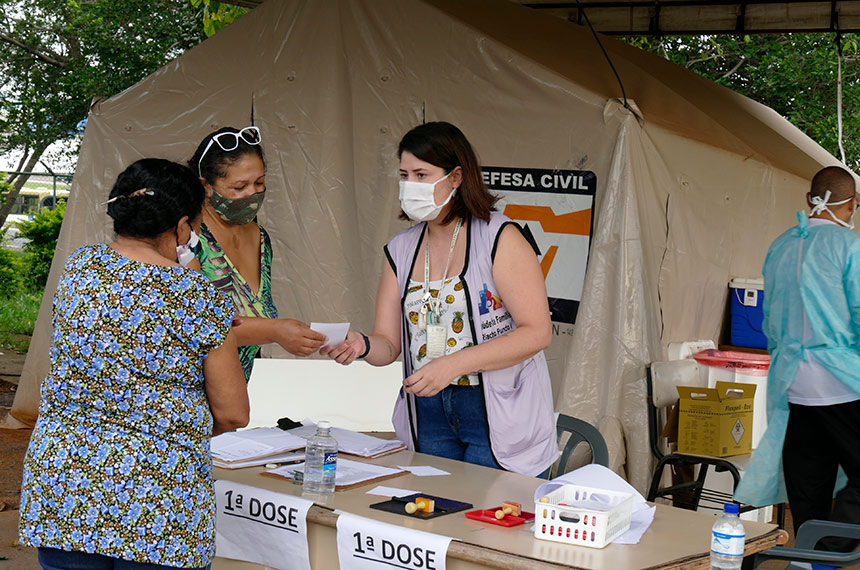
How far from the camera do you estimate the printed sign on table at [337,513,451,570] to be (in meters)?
2.31

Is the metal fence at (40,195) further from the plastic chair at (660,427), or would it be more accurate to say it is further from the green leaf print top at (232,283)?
the green leaf print top at (232,283)

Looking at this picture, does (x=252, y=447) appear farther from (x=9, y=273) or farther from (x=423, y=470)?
(x=9, y=273)

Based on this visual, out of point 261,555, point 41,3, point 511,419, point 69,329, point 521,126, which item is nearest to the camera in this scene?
point 69,329

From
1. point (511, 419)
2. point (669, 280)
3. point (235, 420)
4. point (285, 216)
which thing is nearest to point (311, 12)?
point (285, 216)

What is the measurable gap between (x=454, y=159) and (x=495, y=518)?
116cm

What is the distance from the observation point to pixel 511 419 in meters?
3.03

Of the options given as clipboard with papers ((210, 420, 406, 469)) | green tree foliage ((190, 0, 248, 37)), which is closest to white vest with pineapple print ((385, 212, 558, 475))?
clipboard with papers ((210, 420, 406, 469))

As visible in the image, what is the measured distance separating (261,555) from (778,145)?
19.2 ft

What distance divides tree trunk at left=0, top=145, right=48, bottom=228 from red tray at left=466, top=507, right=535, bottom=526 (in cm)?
1216

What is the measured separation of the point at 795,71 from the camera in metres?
13.5

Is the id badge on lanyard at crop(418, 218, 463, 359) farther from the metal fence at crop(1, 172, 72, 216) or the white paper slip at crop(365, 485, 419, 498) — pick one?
the metal fence at crop(1, 172, 72, 216)

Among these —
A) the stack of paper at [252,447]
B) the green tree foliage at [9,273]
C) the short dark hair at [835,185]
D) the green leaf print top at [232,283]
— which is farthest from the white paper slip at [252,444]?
the green tree foliage at [9,273]

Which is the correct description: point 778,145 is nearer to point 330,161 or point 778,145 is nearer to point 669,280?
point 669,280

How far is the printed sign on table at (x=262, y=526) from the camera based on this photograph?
2602 mm
